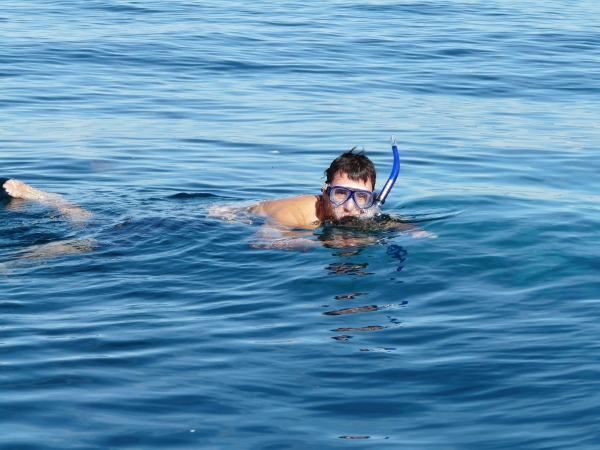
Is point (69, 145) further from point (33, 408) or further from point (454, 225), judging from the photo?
point (33, 408)

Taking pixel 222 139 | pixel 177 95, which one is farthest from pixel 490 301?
pixel 177 95

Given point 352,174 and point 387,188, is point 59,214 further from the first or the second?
point 387,188

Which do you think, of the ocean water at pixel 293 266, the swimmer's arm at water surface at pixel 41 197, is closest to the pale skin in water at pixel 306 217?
the ocean water at pixel 293 266

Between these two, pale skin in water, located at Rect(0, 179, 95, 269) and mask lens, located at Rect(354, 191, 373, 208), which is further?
mask lens, located at Rect(354, 191, 373, 208)

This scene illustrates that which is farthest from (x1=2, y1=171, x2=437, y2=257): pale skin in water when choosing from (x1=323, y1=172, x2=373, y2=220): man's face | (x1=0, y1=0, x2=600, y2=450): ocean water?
(x1=0, y1=0, x2=600, y2=450): ocean water

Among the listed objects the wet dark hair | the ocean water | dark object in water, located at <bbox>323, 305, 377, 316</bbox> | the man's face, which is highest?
the wet dark hair

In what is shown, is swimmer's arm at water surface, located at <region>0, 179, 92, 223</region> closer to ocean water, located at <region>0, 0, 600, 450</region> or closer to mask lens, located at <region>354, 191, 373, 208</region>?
ocean water, located at <region>0, 0, 600, 450</region>

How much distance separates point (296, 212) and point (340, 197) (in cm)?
54

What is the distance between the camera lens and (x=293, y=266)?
23.1ft

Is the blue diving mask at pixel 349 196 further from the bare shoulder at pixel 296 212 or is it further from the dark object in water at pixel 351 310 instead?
the dark object in water at pixel 351 310

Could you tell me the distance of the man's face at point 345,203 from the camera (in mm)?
7551

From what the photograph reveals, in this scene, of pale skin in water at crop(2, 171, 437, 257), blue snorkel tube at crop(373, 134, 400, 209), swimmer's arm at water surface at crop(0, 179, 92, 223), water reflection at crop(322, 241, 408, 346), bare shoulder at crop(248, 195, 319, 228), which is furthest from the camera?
swimmer's arm at water surface at crop(0, 179, 92, 223)

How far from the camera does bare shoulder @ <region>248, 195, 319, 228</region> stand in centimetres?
802

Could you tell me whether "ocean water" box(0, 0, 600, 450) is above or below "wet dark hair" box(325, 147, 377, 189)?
below
